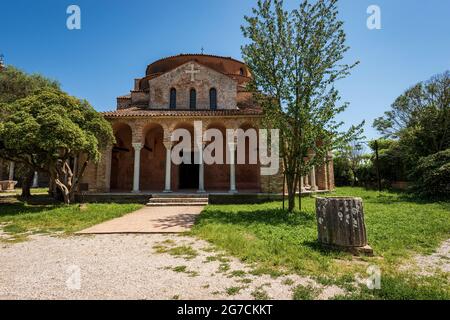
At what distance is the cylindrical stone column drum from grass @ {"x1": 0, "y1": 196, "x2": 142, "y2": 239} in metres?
7.79

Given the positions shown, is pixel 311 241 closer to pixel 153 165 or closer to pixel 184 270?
pixel 184 270

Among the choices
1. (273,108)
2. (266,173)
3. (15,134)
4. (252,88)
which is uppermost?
(252,88)

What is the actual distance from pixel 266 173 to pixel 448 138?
54.6ft

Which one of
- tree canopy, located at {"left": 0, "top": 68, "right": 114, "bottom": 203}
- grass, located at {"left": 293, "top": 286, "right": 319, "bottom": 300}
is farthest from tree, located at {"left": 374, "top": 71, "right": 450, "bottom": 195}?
tree canopy, located at {"left": 0, "top": 68, "right": 114, "bottom": 203}

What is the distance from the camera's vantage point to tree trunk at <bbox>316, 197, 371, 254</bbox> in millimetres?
5387

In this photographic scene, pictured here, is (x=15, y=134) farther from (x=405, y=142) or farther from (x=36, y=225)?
(x=405, y=142)

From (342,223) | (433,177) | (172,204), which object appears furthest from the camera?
(433,177)

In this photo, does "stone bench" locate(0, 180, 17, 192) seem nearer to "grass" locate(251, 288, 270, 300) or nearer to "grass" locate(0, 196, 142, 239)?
"grass" locate(0, 196, 142, 239)

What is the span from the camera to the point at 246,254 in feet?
17.3

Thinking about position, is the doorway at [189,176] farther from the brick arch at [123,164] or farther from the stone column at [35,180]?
the stone column at [35,180]

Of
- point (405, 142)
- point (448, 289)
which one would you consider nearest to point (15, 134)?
point (448, 289)

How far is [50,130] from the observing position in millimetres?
10984

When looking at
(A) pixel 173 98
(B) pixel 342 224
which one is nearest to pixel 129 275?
(B) pixel 342 224

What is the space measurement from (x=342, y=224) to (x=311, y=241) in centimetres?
103
